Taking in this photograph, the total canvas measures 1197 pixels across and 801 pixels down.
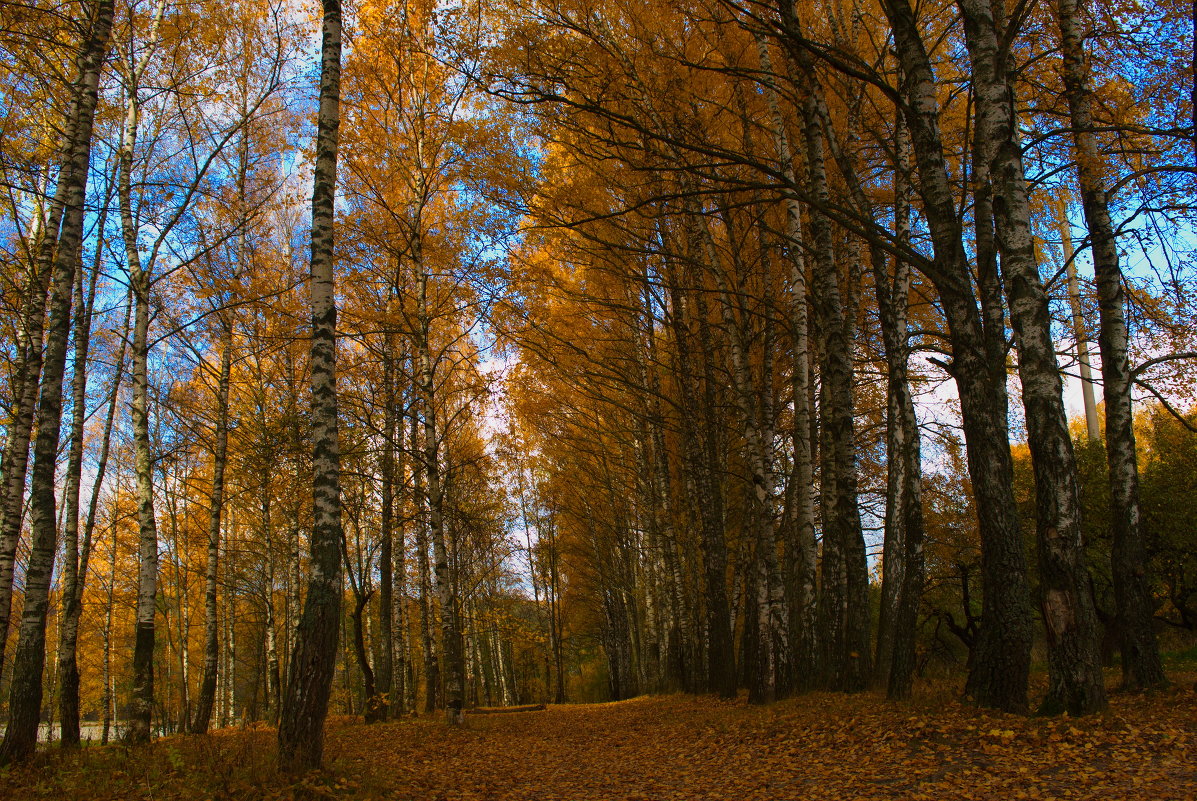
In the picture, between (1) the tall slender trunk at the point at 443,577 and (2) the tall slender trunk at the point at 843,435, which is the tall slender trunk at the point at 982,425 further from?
(1) the tall slender trunk at the point at 443,577

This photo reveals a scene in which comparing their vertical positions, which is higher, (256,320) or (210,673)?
(256,320)

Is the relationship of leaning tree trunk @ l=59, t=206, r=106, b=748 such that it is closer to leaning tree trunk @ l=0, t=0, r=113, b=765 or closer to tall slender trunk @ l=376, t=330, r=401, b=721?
leaning tree trunk @ l=0, t=0, r=113, b=765

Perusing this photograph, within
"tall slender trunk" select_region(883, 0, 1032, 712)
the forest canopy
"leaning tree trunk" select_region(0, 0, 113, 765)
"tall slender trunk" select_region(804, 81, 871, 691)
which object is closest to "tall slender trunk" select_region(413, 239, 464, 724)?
the forest canopy

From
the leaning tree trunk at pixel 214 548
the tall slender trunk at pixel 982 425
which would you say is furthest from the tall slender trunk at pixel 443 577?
the tall slender trunk at pixel 982 425

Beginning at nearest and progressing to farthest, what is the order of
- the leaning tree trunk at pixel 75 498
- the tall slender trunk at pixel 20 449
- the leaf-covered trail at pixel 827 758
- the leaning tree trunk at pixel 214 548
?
the leaf-covered trail at pixel 827 758, the tall slender trunk at pixel 20 449, the leaning tree trunk at pixel 75 498, the leaning tree trunk at pixel 214 548

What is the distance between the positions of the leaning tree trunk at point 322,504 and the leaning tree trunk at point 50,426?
2.13 meters

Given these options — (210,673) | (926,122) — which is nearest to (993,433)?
(926,122)

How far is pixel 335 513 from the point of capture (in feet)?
18.5

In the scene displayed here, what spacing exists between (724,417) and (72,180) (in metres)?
11.2

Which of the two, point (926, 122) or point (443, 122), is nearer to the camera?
point (926, 122)

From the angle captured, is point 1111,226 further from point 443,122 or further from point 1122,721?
point 443,122

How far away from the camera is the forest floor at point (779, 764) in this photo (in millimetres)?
4129

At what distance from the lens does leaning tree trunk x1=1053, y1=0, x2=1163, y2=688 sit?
255 inches

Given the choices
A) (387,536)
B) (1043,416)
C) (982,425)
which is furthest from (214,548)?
(1043,416)
